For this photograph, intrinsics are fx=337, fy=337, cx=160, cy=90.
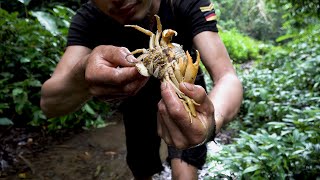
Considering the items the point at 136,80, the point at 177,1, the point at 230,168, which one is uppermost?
→ the point at 177,1

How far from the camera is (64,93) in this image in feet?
5.81

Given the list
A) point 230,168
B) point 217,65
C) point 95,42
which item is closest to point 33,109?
point 95,42

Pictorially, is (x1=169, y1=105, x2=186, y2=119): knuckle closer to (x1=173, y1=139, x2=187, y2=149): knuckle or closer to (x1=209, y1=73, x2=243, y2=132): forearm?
(x1=173, y1=139, x2=187, y2=149): knuckle

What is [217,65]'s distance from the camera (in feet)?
5.84

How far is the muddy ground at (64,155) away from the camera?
3236mm

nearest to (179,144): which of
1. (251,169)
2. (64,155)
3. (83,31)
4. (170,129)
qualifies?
(170,129)

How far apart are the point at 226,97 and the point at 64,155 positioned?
2.49 m

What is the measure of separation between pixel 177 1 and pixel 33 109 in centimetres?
262

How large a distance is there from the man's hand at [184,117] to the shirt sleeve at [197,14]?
701 mm

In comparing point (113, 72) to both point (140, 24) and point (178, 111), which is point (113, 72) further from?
point (140, 24)

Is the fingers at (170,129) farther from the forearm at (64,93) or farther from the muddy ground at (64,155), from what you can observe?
the muddy ground at (64,155)

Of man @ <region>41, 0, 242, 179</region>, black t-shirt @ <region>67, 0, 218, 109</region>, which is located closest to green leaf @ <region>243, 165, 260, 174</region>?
man @ <region>41, 0, 242, 179</region>

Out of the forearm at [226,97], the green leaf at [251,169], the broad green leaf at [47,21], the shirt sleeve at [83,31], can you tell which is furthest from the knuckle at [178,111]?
the broad green leaf at [47,21]

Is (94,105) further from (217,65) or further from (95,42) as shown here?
(217,65)
